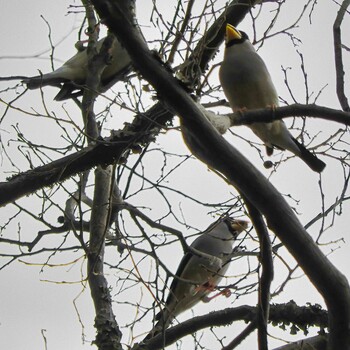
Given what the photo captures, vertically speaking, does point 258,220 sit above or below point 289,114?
below

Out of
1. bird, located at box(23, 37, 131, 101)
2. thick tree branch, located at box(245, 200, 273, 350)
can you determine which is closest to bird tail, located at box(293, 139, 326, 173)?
thick tree branch, located at box(245, 200, 273, 350)

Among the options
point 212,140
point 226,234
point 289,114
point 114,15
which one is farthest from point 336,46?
point 226,234

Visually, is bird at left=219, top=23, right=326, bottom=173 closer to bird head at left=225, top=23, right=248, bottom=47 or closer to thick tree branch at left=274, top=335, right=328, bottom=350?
bird head at left=225, top=23, right=248, bottom=47

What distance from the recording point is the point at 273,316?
365cm

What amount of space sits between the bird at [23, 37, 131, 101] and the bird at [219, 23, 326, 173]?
43.8 inches

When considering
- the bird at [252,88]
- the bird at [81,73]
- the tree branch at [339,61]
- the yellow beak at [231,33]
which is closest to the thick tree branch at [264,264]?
the tree branch at [339,61]

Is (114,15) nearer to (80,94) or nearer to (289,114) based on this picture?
(289,114)

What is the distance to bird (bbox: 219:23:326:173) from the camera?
4516 millimetres

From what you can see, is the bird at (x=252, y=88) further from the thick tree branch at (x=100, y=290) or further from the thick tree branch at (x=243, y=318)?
the thick tree branch at (x=243, y=318)

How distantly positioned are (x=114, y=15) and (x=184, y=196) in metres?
2.38

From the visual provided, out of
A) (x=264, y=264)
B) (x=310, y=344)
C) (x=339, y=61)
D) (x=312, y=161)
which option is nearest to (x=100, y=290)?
(x=312, y=161)

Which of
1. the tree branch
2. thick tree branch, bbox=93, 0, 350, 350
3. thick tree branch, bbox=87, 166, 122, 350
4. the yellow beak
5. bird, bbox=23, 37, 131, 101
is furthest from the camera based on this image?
bird, bbox=23, 37, 131, 101

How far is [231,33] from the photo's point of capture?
15.5ft

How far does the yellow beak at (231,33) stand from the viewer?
4.69 m
